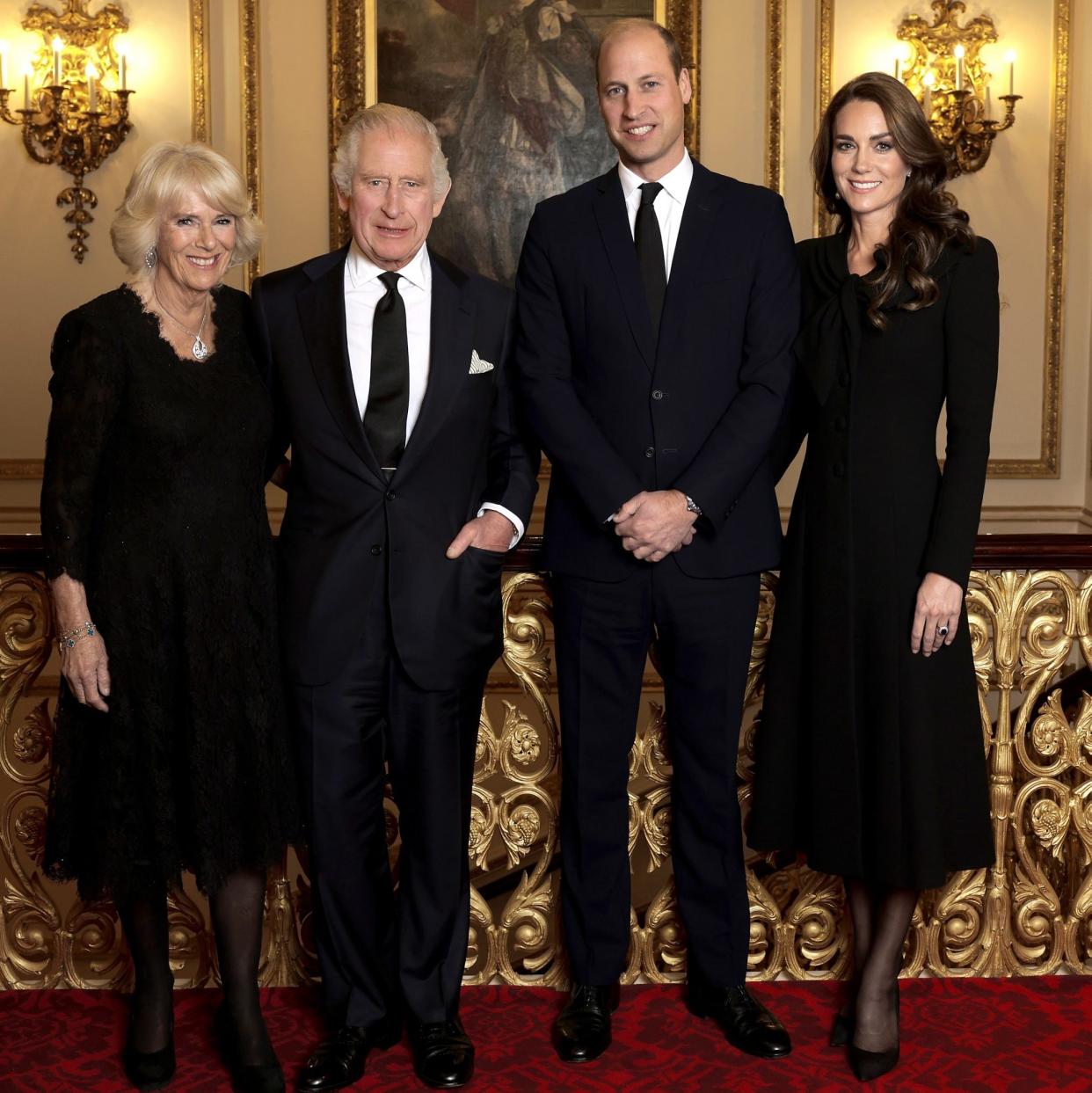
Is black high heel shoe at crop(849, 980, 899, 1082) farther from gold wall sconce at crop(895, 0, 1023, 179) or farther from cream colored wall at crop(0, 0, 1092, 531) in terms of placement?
gold wall sconce at crop(895, 0, 1023, 179)

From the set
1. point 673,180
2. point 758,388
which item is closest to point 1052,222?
point 673,180

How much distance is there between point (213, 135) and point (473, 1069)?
5.23 meters

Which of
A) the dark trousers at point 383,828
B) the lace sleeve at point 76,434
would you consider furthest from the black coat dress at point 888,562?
the lace sleeve at point 76,434

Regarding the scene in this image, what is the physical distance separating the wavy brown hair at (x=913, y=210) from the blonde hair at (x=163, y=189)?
4.13ft

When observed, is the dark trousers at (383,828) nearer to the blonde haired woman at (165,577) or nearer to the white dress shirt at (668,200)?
the blonde haired woman at (165,577)

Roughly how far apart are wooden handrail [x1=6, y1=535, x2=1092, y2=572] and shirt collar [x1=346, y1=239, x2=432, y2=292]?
648mm

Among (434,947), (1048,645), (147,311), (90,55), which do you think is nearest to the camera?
(147,311)

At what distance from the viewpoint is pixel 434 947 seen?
112 inches

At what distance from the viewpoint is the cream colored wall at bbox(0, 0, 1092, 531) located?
6.69 m

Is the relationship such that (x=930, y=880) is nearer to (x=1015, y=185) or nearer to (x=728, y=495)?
(x=728, y=495)

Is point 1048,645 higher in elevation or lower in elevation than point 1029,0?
lower

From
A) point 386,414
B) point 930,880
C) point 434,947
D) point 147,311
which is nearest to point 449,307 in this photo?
point 386,414

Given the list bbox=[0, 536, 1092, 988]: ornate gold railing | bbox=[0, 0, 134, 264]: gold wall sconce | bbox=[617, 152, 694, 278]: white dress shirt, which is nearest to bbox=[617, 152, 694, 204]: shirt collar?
bbox=[617, 152, 694, 278]: white dress shirt

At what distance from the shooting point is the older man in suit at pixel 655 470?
2768 millimetres
